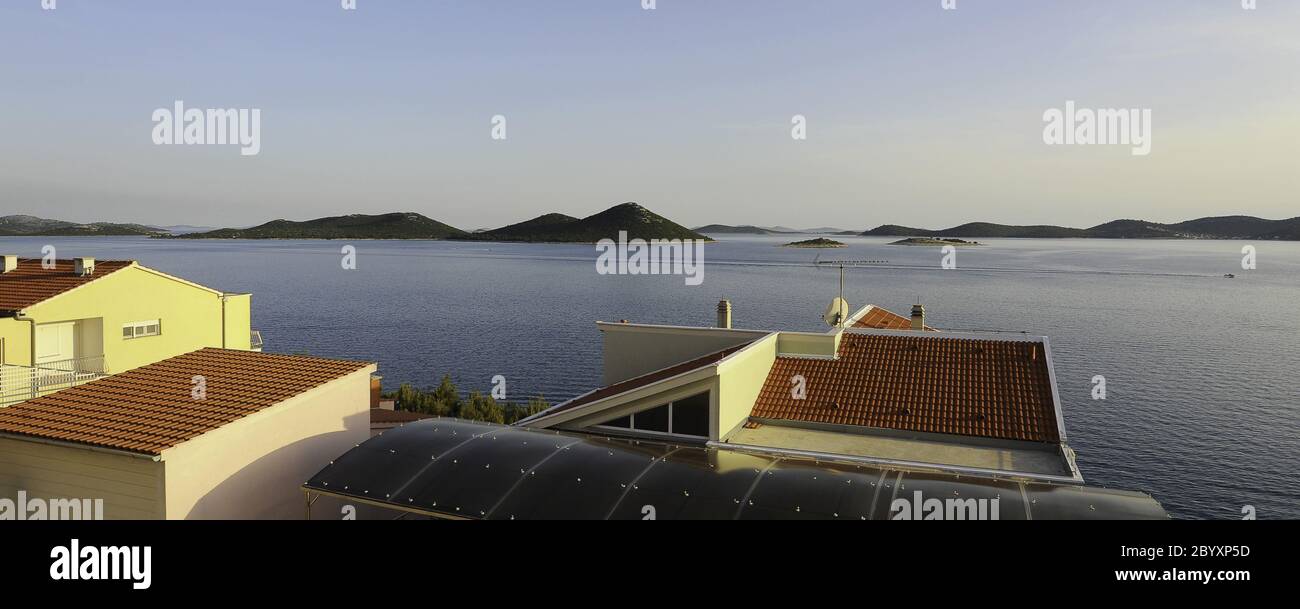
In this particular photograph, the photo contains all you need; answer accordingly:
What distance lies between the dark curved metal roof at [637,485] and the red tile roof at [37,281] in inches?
692

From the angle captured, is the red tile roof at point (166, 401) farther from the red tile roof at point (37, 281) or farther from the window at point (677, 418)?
the red tile roof at point (37, 281)

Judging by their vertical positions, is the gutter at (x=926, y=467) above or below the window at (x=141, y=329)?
below

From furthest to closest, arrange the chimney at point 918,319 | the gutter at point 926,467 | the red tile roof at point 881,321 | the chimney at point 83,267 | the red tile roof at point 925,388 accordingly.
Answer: the chimney at point 918,319 → the red tile roof at point 881,321 → the chimney at point 83,267 → the red tile roof at point 925,388 → the gutter at point 926,467

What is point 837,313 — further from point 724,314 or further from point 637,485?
point 637,485

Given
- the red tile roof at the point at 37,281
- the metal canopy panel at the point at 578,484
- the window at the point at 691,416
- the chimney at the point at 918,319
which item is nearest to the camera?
the metal canopy panel at the point at 578,484

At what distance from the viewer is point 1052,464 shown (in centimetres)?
1552

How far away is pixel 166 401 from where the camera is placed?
13820mm

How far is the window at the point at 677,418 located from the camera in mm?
16875

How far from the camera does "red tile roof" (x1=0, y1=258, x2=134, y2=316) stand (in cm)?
2336

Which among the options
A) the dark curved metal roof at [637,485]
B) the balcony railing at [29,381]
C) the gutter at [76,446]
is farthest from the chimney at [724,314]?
the gutter at [76,446]

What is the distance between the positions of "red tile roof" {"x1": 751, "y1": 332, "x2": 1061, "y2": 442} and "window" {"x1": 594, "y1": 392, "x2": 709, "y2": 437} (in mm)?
2603

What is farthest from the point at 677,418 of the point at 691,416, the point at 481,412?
the point at 481,412

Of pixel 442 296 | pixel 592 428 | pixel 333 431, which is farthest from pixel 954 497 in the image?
pixel 442 296
